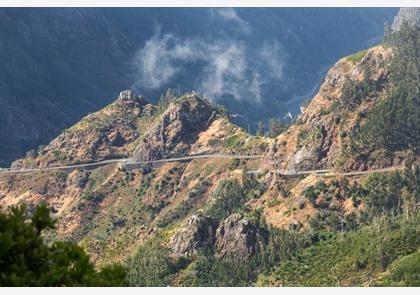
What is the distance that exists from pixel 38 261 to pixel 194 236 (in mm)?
117918

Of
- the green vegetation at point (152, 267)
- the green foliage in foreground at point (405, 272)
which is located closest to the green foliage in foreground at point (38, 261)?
the green foliage in foreground at point (405, 272)

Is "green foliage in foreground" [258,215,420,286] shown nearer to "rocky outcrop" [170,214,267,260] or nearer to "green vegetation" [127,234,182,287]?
"rocky outcrop" [170,214,267,260]

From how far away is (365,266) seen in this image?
148500 mm

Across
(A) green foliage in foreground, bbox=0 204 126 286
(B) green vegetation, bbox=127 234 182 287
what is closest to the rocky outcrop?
(B) green vegetation, bbox=127 234 182 287

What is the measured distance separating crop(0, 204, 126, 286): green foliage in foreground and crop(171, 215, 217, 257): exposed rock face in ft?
373

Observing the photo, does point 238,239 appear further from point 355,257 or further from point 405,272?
point 405,272

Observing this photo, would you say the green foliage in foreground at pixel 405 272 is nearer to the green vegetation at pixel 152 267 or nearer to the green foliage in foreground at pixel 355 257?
the green foliage in foreground at pixel 355 257

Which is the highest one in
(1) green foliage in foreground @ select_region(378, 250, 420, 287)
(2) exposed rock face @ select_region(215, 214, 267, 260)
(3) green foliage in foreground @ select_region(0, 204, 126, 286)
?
(2) exposed rock face @ select_region(215, 214, 267, 260)

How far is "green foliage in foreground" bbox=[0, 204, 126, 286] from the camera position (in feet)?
189

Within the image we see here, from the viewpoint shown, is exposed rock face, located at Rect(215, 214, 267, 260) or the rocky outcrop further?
the rocky outcrop

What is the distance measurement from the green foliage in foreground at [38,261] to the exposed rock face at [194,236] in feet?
373

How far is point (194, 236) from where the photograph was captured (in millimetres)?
176375

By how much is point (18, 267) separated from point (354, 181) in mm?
138914

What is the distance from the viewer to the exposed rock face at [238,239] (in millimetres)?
171250
